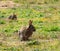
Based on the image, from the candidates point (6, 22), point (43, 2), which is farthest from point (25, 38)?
point (43, 2)

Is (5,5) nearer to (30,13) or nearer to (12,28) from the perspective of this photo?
(30,13)

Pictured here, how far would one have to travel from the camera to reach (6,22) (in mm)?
20094

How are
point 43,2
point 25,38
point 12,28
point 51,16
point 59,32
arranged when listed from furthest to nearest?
point 43,2, point 51,16, point 12,28, point 59,32, point 25,38

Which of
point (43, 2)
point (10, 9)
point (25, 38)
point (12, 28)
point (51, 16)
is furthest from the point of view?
point (43, 2)

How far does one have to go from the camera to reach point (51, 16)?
22.5 m

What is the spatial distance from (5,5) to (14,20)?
6464 millimetres

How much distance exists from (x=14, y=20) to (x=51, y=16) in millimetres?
2772

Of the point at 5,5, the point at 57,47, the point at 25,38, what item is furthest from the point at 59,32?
the point at 5,5

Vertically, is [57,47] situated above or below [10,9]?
above

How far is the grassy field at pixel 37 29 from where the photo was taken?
13508 mm

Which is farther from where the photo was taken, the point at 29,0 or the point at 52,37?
the point at 29,0

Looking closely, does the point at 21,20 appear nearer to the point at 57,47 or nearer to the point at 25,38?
the point at 25,38

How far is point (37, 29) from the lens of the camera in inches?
679

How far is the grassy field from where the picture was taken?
13.5m
